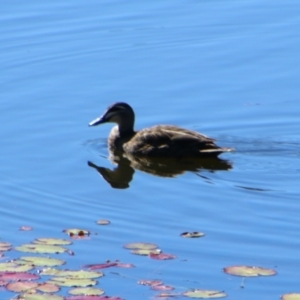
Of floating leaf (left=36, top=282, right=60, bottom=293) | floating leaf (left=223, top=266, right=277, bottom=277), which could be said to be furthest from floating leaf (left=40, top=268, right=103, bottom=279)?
floating leaf (left=223, top=266, right=277, bottom=277)

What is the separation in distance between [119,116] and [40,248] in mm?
4555

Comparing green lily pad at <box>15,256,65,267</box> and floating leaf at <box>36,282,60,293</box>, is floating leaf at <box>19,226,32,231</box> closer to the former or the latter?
green lily pad at <box>15,256,65,267</box>

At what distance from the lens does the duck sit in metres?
12.6

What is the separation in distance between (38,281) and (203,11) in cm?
1073

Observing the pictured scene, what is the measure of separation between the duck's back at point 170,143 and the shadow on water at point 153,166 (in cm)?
9

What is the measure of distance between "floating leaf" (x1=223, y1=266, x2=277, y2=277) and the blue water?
0.33 ft

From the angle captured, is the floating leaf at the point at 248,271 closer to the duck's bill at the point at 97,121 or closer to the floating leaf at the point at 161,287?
the floating leaf at the point at 161,287

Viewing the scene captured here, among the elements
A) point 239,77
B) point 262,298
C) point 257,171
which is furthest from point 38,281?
point 239,77

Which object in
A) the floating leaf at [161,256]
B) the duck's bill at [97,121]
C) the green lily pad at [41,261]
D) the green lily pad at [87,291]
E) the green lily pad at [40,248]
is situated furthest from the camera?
the duck's bill at [97,121]

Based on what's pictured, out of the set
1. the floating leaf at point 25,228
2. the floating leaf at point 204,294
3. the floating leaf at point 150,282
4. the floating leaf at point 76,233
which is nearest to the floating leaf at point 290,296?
the floating leaf at point 204,294

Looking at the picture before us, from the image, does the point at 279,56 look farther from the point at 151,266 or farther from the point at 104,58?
the point at 151,266

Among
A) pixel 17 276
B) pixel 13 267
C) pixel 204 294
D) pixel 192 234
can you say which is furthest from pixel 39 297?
pixel 192 234

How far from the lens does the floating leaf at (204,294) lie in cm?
788

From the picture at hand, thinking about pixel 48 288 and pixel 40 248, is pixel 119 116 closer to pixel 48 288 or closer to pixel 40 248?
pixel 40 248
